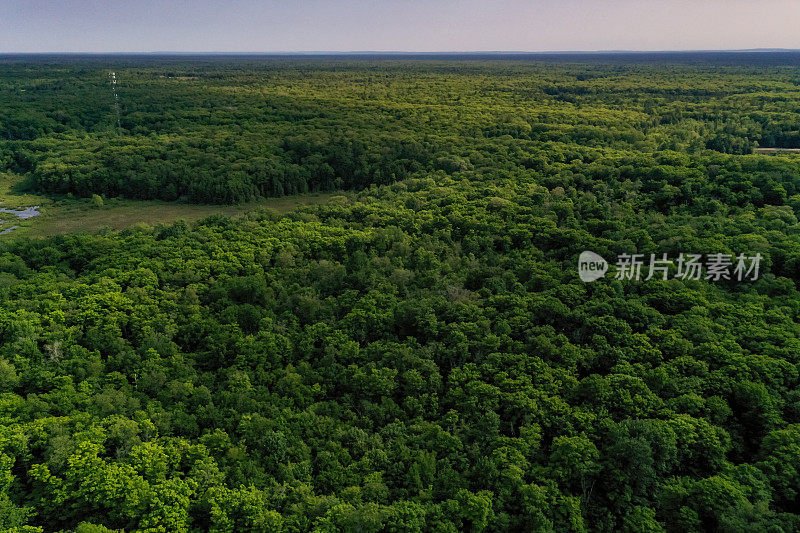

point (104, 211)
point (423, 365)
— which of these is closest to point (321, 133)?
point (104, 211)

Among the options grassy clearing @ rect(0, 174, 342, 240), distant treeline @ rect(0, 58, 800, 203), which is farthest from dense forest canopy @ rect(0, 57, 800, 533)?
distant treeline @ rect(0, 58, 800, 203)

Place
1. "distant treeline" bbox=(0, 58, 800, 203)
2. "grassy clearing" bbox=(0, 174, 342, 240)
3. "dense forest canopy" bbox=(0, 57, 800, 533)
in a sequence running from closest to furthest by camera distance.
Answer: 1. "dense forest canopy" bbox=(0, 57, 800, 533)
2. "grassy clearing" bbox=(0, 174, 342, 240)
3. "distant treeline" bbox=(0, 58, 800, 203)

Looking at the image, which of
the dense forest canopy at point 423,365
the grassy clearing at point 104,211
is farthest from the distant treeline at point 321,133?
the dense forest canopy at point 423,365

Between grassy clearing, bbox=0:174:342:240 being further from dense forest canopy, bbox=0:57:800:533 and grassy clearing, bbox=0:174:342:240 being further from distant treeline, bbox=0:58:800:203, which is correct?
dense forest canopy, bbox=0:57:800:533

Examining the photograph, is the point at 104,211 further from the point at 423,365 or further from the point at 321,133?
the point at 423,365

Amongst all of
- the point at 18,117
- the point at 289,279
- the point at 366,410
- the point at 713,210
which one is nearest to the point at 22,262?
the point at 289,279

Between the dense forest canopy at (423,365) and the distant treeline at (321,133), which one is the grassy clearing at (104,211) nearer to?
the distant treeline at (321,133)
